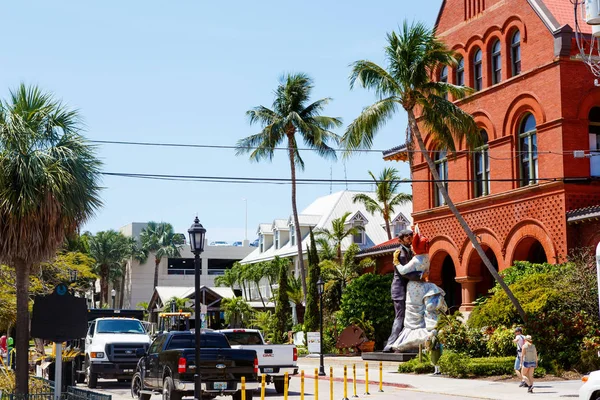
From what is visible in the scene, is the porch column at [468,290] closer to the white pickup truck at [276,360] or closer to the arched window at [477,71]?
the arched window at [477,71]

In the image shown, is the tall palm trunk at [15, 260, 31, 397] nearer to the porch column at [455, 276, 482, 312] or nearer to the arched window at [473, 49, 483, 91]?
the porch column at [455, 276, 482, 312]

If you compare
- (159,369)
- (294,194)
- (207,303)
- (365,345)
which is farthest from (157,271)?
(159,369)

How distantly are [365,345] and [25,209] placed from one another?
2619 cm

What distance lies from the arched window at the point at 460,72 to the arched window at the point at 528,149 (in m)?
5.20

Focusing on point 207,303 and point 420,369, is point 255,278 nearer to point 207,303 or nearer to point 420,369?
point 207,303

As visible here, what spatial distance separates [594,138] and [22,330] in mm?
23702

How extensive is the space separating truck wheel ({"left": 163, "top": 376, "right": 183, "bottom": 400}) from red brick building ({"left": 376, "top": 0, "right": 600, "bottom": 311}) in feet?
52.4

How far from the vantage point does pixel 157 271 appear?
312 feet

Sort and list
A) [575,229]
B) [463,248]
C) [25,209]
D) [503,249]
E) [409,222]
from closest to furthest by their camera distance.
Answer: [25,209] < [575,229] < [503,249] < [463,248] < [409,222]


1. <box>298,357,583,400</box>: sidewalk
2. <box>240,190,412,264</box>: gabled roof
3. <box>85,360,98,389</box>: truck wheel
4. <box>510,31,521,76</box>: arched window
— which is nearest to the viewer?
<box>298,357,583,400</box>: sidewalk

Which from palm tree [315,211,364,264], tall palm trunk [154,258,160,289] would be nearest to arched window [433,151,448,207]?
palm tree [315,211,364,264]

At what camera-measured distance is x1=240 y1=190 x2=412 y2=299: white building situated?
6147 centimetres

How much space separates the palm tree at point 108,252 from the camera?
3593 inches

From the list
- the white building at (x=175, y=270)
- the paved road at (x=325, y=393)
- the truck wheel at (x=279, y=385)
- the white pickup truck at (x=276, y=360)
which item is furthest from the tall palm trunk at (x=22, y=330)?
the white building at (x=175, y=270)
